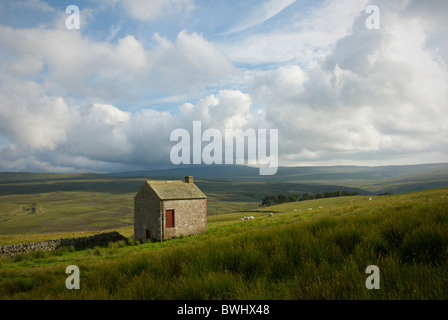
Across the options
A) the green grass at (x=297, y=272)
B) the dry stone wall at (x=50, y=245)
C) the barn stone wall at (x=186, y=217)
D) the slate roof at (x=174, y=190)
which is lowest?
the dry stone wall at (x=50, y=245)

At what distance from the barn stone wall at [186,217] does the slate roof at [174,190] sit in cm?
51

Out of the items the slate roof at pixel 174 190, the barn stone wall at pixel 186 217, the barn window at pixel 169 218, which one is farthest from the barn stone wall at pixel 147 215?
the barn window at pixel 169 218

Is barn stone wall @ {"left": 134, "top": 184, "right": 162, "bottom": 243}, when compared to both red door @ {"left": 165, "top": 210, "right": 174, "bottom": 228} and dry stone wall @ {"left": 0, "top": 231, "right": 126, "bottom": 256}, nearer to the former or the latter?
red door @ {"left": 165, "top": 210, "right": 174, "bottom": 228}

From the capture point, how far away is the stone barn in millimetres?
28016

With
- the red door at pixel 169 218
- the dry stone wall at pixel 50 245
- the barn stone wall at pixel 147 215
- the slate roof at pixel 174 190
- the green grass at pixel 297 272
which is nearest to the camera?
the green grass at pixel 297 272

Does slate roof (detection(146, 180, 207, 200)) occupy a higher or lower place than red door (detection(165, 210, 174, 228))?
higher

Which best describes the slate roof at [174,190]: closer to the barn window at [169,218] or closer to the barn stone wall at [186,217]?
the barn stone wall at [186,217]

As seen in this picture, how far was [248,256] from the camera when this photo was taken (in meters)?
5.20

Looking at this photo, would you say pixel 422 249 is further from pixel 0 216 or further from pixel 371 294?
pixel 0 216

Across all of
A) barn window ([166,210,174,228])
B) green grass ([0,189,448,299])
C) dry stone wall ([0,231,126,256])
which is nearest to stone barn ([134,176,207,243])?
barn window ([166,210,174,228])

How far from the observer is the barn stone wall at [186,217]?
28.4 metres

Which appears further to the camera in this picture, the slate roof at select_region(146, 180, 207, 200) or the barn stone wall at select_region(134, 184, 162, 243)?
the slate roof at select_region(146, 180, 207, 200)

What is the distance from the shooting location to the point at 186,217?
30.0m
